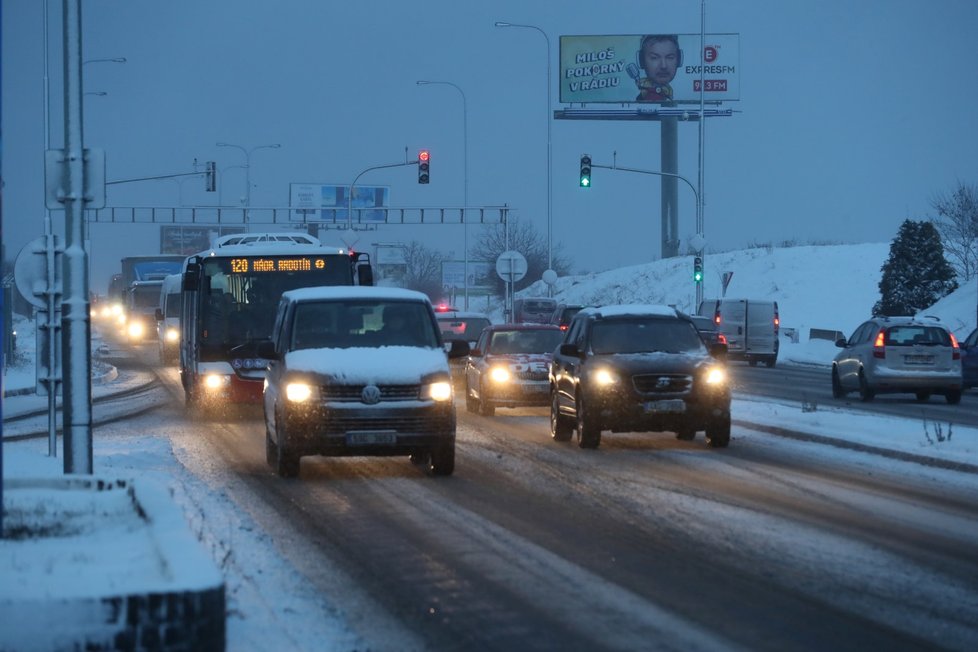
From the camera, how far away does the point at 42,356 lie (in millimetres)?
15766

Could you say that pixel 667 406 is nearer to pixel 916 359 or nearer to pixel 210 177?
pixel 916 359

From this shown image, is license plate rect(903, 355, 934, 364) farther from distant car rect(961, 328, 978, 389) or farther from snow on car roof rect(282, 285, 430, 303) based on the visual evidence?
snow on car roof rect(282, 285, 430, 303)

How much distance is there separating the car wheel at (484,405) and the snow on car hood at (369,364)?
8.65m

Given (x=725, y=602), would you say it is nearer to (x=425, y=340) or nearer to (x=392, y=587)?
(x=392, y=587)

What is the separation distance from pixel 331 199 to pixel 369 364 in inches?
3754

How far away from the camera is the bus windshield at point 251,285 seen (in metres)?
24.2

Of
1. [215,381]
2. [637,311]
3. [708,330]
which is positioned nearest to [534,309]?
[708,330]

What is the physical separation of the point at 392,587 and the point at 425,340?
24.0 feet

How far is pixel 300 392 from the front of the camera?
49.4ft

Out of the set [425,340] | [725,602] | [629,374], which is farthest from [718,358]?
[725,602]

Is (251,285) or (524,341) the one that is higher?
(251,285)

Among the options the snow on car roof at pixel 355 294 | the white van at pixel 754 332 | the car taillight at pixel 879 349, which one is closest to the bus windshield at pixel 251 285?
the snow on car roof at pixel 355 294

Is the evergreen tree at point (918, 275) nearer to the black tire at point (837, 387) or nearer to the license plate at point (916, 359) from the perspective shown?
the black tire at point (837, 387)

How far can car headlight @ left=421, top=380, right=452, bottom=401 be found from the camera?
15211 mm
